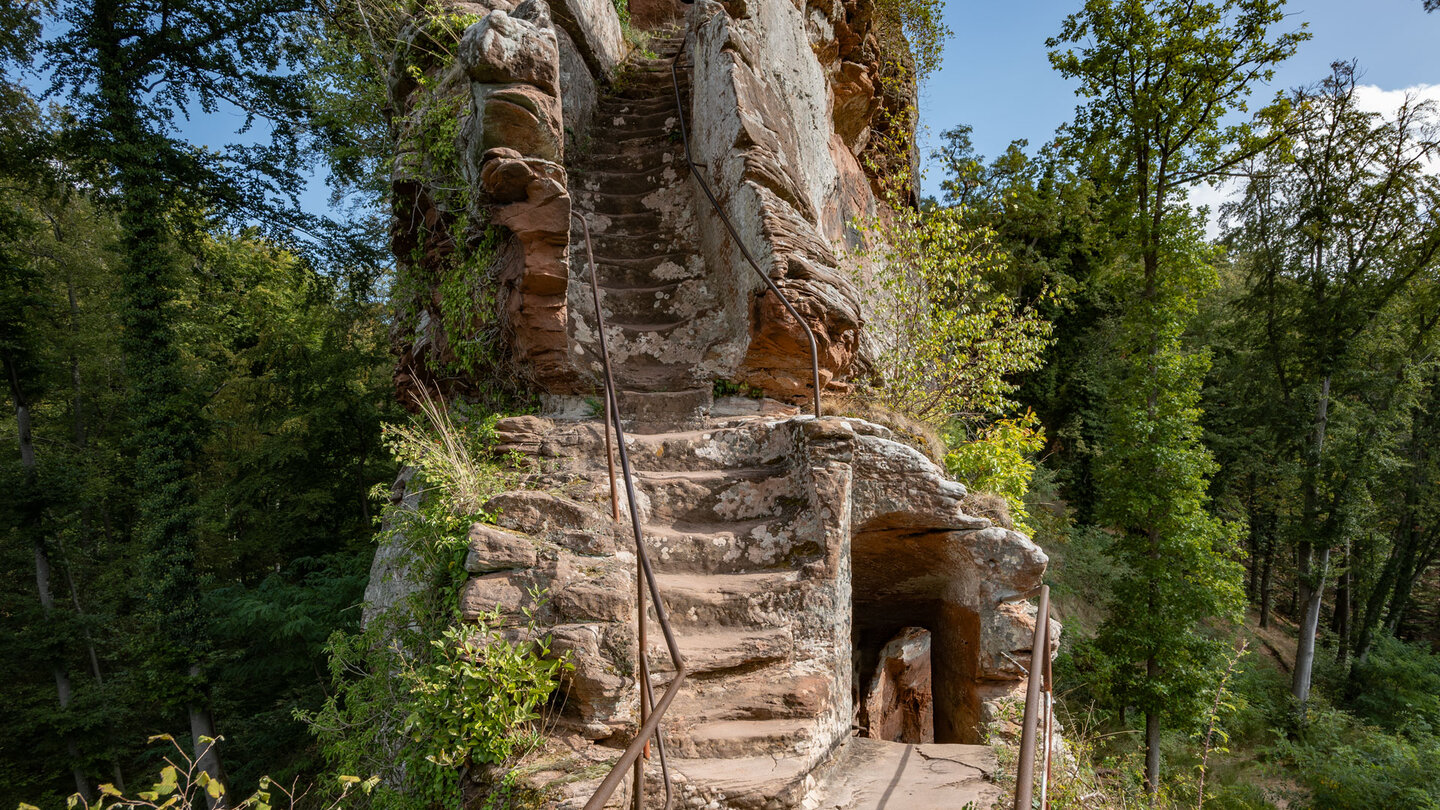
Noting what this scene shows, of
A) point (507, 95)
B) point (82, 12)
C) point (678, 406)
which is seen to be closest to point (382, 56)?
point (507, 95)

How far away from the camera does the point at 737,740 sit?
347cm

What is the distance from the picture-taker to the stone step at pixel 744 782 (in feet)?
10.3

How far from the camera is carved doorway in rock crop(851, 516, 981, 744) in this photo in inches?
205

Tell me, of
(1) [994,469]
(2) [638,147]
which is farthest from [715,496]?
(2) [638,147]

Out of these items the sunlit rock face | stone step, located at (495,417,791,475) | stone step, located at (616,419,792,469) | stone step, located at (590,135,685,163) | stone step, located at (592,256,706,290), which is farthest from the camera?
stone step, located at (590,135,685,163)

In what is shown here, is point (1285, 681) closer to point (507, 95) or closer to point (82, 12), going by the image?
point (507, 95)

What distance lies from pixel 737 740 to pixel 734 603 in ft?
2.73

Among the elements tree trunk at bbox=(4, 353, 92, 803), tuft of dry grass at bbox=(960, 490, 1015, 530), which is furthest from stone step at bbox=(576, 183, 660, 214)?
tree trunk at bbox=(4, 353, 92, 803)

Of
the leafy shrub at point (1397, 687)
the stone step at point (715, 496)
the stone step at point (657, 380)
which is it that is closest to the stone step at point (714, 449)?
the stone step at point (715, 496)

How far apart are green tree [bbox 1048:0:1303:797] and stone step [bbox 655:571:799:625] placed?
887 cm

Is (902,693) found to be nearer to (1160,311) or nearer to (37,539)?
(1160,311)

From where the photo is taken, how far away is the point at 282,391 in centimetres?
1422

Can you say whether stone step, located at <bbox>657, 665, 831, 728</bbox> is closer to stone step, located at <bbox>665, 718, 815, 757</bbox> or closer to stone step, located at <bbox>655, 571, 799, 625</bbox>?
stone step, located at <bbox>665, 718, 815, 757</bbox>

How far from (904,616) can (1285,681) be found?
15356mm
